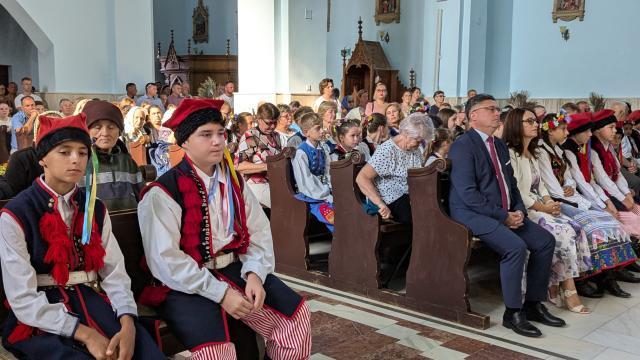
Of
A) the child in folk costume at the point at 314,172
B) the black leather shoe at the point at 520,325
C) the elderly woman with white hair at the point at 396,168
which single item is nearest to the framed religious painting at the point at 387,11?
the child in folk costume at the point at 314,172

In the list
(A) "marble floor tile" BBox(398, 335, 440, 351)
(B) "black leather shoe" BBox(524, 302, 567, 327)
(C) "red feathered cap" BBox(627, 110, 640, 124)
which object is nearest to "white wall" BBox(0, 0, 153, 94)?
(C) "red feathered cap" BBox(627, 110, 640, 124)

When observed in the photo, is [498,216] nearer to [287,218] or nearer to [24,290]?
[287,218]

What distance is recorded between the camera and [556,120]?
484 centimetres

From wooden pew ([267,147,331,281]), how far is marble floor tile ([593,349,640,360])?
2.03 metres

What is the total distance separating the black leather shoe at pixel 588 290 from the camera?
14.9ft

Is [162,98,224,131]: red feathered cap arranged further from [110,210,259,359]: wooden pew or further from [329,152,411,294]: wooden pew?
[329,152,411,294]: wooden pew

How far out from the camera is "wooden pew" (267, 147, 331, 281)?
4.88 metres

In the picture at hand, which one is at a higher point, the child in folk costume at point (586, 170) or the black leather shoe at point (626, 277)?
the child in folk costume at point (586, 170)

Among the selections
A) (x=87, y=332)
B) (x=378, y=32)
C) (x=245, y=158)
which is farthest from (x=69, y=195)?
(x=378, y=32)

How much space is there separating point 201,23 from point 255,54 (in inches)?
360

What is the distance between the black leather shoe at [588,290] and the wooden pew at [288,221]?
1893 millimetres

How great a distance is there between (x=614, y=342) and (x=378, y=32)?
12332mm

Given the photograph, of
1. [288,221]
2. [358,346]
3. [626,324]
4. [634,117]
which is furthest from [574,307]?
[634,117]

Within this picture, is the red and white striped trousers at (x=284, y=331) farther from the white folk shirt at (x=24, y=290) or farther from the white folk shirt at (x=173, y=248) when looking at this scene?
the white folk shirt at (x=24, y=290)
